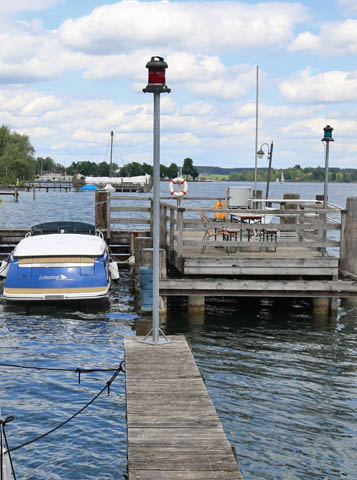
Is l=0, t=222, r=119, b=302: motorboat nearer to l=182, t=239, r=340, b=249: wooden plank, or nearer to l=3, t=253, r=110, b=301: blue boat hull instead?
l=3, t=253, r=110, b=301: blue boat hull

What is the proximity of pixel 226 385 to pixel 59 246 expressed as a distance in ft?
24.9

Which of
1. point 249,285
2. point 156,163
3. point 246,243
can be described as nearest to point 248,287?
point 249,285

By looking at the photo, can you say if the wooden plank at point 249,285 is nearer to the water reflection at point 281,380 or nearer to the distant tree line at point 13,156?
the water reflection at point 281,380

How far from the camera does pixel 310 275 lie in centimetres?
1716

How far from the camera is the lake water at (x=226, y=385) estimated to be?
898 centimetres

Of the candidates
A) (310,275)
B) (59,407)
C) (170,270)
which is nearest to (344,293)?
(310,275)

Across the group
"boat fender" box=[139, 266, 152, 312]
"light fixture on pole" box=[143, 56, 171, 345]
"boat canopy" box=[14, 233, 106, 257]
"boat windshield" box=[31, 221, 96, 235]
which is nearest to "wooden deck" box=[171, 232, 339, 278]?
"boat fender" box=[139, 266, 152, 312]

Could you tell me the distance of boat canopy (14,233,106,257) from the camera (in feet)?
57.0

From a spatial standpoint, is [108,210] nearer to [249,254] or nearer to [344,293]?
[249,254]

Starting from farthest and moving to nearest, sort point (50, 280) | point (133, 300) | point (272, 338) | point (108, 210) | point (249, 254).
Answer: point (108, 210) < point (133, 300) < point (249, 254) < point (50, 280) < point (272, 338)

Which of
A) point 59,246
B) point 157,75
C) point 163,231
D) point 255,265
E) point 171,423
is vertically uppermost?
point 157,75

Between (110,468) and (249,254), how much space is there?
10.4 m

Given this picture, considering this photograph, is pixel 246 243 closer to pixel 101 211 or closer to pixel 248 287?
pixel 248 287

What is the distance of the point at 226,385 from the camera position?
39.0 ft
